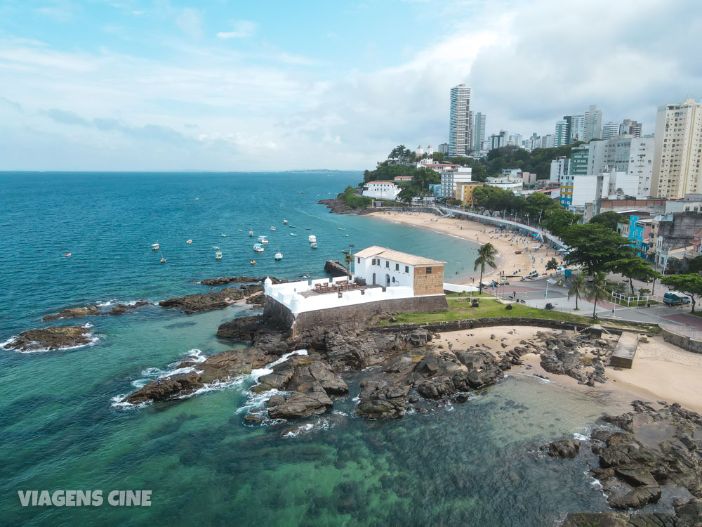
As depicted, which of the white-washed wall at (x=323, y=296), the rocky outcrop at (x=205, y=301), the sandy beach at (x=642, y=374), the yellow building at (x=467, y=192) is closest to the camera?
the sandy beach at (x=642, y=374)

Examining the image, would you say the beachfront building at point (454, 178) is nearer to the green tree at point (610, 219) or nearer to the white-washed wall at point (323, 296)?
the green tree at point (610, 219)

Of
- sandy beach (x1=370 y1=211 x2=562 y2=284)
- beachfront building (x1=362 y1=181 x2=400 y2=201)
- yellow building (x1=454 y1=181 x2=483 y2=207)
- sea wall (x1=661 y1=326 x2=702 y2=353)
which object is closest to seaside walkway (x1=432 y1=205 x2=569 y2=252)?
sandy beach (x1=370 y1=211 x2=562 y2=284)

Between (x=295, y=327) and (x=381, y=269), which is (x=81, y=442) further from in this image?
(x=381, y=269)

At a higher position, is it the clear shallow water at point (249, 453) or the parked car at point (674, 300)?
the parked car at point (674, 300)

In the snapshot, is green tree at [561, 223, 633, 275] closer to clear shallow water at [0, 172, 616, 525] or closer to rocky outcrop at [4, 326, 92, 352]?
clear shallow water at [0, 172, 616, 525]

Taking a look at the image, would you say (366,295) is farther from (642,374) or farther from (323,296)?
(642,374)

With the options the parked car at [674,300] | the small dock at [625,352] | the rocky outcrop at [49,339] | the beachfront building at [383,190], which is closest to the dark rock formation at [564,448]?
the small dock at [625,352]
